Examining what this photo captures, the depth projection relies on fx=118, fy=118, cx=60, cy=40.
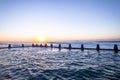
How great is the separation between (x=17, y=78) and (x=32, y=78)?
93 cm

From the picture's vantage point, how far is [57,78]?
7.58m

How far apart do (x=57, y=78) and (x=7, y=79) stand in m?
3.07

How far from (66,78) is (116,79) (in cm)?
305

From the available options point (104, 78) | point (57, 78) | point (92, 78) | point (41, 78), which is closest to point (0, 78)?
point (41, 78)

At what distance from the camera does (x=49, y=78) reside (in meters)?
7.61

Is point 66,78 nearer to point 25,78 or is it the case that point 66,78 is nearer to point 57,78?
point 57,78

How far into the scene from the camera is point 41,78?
7.61 meters

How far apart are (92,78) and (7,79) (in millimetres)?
5278

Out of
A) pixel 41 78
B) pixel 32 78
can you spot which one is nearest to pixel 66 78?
pixel 41 78

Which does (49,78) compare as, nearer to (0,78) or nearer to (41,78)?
(41,78)

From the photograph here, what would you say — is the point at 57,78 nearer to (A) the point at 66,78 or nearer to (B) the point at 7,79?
(A) the point at 66,78

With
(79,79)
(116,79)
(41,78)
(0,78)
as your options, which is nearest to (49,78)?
(41,78)

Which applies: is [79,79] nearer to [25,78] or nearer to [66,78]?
[66,78]

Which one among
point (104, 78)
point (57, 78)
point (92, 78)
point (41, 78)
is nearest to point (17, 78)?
point (41, 78)
